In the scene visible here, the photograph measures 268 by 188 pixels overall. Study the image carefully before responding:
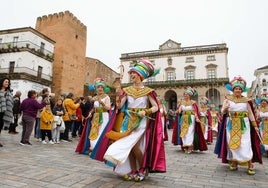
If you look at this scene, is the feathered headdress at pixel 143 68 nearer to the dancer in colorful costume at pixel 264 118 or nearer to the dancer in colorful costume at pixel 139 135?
the dancer in colorful costume at pixel 139 135

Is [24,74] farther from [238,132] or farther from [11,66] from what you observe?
[238,132]

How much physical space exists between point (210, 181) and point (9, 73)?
97.7ft

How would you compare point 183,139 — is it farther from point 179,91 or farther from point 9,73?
point 179,91

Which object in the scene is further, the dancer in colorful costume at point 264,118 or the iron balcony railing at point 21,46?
the iron balcony railing at point 21,46

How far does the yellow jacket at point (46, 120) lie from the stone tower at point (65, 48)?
25.9 m

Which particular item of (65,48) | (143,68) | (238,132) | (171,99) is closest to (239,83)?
(238,132)

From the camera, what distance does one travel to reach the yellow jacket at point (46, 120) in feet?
23.9

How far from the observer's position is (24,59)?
27672mm

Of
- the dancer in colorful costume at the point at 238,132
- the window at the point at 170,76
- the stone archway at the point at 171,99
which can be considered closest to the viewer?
the dancer in colorful costume at the point at 238,132

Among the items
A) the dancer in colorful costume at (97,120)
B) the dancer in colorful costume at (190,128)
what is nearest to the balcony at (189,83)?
the dancer in colorful costume at (190,128)

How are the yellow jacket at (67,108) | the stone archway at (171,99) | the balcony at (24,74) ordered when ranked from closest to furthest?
the yellow jacket at (67,108) < the balcony at (24,74) < the stone archway at (171,99)

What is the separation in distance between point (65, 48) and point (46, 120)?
28676 mm

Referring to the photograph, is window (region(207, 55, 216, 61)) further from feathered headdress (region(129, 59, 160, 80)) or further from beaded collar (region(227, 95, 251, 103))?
feathered headdress (region(129, 59, 160, 80))

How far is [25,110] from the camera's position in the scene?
6949 mm
